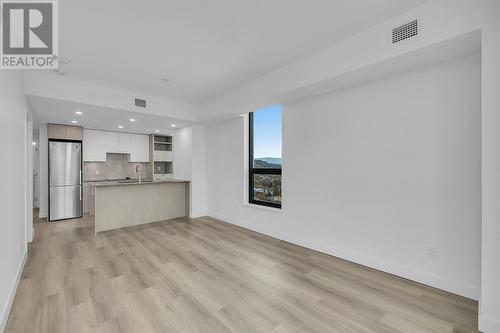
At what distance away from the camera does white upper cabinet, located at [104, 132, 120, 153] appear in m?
6.47

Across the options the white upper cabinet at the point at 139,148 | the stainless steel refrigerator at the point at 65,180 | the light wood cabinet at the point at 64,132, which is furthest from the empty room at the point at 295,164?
the white upper cabinet at the point at 139,148

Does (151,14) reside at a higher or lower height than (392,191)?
higher

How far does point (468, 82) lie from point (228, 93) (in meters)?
3.37

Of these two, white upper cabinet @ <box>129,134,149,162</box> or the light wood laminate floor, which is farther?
white upper cabinet @ <box>129,134,149,162</box>

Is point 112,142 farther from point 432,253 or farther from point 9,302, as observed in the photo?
point 432,253

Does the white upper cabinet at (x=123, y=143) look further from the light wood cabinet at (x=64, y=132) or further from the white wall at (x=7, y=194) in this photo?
the white wall at (x=7, y=194)

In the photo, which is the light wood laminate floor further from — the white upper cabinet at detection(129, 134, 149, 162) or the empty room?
the white upper cabinet at detection(129, 134, 149, 162)

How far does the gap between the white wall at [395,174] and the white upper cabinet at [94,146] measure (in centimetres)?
542

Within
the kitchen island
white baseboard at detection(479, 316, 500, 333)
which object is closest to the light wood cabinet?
the kitchen island

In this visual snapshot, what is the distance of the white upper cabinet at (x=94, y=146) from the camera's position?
614cm

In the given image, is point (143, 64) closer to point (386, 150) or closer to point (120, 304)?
point (120, 304)

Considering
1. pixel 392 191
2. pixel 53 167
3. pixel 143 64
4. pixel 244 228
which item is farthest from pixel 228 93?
pixel 53 167

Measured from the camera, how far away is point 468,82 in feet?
7.32

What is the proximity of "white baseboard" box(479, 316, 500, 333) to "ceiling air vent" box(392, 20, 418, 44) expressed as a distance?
98.2 inches
